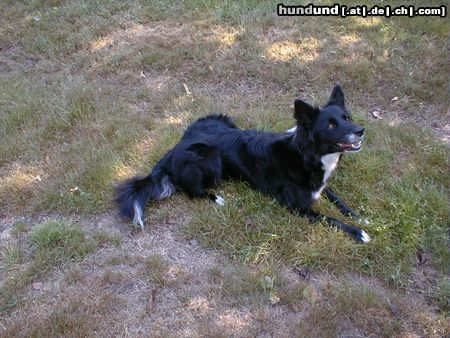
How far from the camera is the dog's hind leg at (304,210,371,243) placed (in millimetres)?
3232

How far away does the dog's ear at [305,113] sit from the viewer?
305 centimetres

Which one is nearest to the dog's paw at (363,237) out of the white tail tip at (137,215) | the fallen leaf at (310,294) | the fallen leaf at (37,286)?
the fallen leaf at (310,294)

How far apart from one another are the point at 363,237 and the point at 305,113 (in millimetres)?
1030

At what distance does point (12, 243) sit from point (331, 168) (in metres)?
2.66

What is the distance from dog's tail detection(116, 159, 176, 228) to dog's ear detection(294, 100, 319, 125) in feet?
4.25

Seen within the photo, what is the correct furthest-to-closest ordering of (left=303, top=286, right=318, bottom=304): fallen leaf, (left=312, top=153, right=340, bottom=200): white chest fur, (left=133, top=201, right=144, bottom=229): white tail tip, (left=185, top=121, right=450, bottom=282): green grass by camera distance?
(left=133, top=201, right=144, bottom=229): white tail tip
(left=312, top=153, right=340, bottom=200): white chest fur
(left=185, top=121, right=450, bottom=282): green grass
(left=303, top=286, right=318, bottom=304): fallen leaf

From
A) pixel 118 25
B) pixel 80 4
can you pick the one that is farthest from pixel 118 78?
pixel 80 4

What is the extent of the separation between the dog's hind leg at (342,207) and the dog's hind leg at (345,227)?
5.2 inches

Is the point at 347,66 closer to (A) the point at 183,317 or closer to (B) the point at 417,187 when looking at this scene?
(B) the point at 417,187

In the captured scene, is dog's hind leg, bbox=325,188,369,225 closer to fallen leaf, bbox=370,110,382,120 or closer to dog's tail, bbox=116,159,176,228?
dog's tail, bbox=116,159,176,228

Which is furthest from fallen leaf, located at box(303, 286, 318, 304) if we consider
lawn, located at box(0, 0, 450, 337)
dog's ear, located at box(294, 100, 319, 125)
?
dog's ear, located at box(294, 100, 319, 125)

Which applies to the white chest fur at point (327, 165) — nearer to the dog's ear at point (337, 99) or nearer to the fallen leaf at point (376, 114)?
the dog's ear at point (337, 99)

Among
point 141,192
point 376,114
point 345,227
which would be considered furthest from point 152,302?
point 376,114

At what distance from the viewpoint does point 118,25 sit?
647 centimetres
